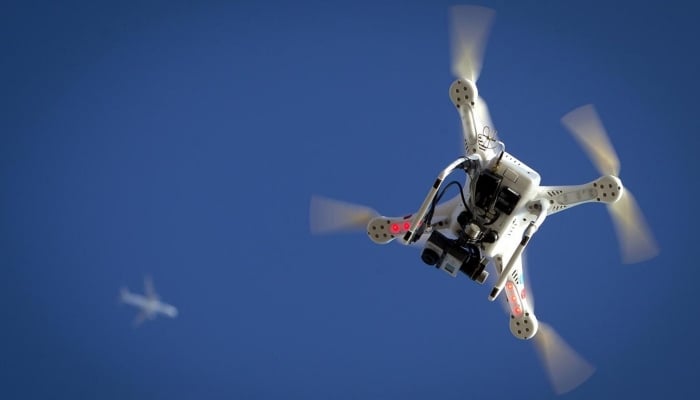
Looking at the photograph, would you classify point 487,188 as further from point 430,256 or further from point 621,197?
point 621,197

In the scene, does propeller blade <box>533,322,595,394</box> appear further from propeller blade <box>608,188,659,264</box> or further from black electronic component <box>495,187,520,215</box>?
black electronic component <box>495,187,520,215</box>

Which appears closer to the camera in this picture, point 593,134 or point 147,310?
point 593,134

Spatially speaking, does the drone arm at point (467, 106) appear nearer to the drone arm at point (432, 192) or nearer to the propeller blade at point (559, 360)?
the drone arm at point (432, 192)

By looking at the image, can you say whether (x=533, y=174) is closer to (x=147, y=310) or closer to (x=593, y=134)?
(x=593, y=134)

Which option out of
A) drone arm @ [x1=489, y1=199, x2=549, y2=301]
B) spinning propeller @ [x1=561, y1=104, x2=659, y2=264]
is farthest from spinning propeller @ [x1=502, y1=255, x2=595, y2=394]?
spinning propeller @ [x1=561, y1=104, x2=659, y2=264]

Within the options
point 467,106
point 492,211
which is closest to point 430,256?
point 492,211

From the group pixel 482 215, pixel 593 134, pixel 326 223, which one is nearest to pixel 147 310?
pixel 326 223

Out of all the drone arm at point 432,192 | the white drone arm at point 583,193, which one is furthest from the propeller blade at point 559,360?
the drone arm at point 432,192
